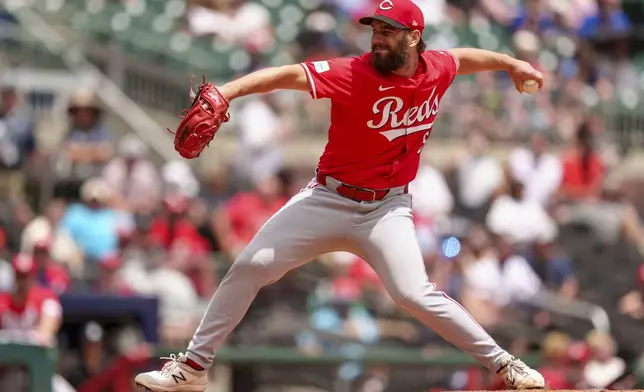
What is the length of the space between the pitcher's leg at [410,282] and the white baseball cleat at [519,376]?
0.05 metres

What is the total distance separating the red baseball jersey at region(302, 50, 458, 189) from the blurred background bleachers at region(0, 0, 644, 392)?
9.27 feet

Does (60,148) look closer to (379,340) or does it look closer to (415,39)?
(379,340)

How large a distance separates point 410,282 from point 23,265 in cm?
460

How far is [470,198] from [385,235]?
736 cm

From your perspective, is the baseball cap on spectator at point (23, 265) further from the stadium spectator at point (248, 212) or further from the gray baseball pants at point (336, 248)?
the gray baseball pants at point (336, 248)

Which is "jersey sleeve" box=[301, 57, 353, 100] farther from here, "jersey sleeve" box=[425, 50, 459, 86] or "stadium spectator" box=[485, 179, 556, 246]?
"stadium spectator" box=[485, 179, 556, 246]

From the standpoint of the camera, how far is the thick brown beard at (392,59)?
21.6ft

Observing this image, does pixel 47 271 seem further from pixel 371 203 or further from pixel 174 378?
pixel 371 203

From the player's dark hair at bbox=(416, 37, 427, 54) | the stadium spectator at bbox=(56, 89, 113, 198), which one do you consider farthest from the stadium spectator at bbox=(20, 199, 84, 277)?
the player's dark hair at bbox=(416, 37, 427, 54)

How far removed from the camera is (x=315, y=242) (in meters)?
6.71

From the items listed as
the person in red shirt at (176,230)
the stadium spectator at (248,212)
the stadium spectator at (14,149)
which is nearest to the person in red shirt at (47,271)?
the person in red shirt at (176,230)

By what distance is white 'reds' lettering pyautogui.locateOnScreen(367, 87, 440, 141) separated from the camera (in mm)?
6613

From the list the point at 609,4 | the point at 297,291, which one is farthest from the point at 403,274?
Answer: the point at 609,4

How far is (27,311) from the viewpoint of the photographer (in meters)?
10.4
